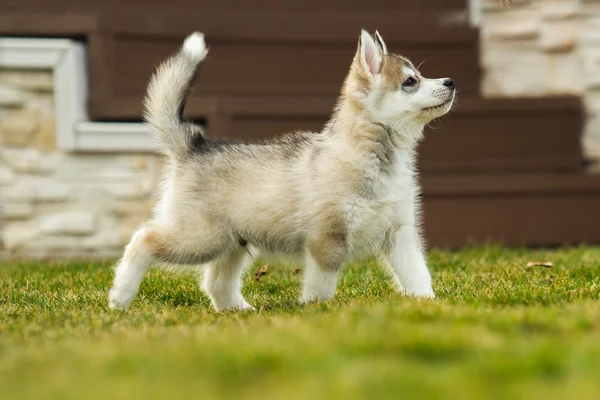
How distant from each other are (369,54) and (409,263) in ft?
3.49

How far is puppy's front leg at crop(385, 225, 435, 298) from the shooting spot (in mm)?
4691

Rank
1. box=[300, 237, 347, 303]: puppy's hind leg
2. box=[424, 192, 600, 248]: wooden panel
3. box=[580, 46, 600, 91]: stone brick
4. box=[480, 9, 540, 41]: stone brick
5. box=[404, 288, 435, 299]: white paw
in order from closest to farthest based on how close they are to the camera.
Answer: box=[300, 237, 347, 303]: puppy's hind leg
box=[404, 288, 435, 299]: white paw
box=[424, 192, 600, 248]: wooden panel
box=[480, 9, 540, 41]: stone brick
box=[580, 46, 600, 91]: stone brick

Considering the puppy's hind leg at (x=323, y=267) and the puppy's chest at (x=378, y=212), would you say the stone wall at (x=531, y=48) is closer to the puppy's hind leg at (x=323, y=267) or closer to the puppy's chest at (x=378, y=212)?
the puppy's chest at (x=378, y=212)

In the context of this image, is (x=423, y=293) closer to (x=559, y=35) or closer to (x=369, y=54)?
(x=369, y=54)

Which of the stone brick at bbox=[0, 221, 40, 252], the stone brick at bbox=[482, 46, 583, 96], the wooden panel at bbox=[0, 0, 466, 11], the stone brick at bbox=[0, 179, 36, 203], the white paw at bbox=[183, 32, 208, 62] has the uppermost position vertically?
the white paw at bbox=[183, 32, 208, 62]

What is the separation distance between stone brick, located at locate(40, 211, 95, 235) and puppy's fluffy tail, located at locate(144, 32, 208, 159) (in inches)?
121

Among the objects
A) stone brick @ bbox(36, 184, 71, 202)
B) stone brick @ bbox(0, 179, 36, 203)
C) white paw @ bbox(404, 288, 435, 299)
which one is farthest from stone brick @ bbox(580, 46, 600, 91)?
stone brick @ bbox(0, 179, 36, 203)

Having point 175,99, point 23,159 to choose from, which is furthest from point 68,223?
point 175,99

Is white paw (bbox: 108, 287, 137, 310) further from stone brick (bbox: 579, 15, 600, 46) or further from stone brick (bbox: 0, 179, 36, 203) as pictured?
stone brick (bbox: 579, 15, 600, 46)

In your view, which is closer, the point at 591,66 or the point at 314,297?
the point at 314,297

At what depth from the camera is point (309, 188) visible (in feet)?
15.0

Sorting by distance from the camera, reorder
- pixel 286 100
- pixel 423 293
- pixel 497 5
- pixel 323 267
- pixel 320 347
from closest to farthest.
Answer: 1. pixel 320 347
2. pixel 323 267
3. pixel 423 293
4. pixel 286 100
5. pixel 497 5

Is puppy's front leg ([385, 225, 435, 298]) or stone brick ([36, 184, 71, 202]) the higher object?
puppy's front leg ([385, 225, 435, 298])

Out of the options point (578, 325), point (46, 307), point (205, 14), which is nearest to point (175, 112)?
point (46, 307)
